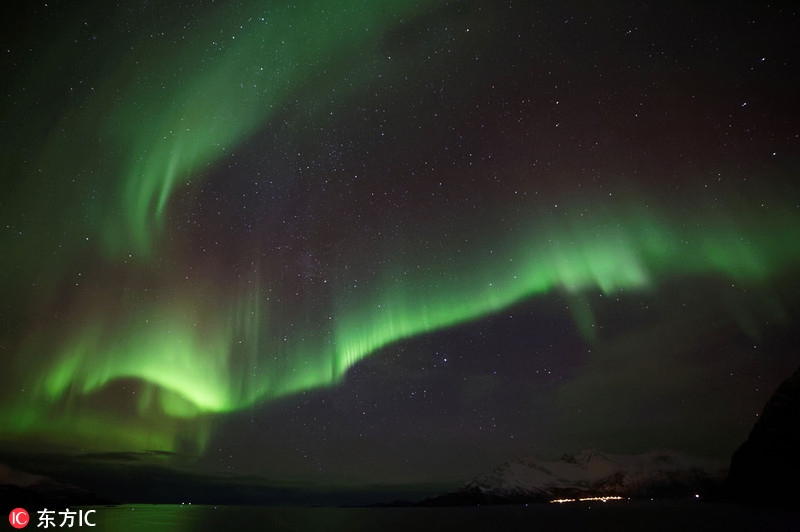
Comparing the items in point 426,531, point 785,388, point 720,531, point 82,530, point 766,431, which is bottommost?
point 720,531

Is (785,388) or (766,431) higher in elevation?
(785,388)

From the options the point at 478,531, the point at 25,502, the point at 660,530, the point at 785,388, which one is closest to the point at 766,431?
the point at 785,388

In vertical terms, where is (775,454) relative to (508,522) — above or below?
above

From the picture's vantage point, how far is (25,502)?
630ft

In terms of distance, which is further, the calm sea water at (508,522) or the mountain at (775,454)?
the mountain at (775,454)

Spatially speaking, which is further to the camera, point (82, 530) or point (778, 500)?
point (778, 500)

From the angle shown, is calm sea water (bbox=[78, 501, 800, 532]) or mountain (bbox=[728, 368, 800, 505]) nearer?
calm sea water (bbox=[78, 501, 800, 532])

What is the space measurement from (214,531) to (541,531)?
43794 millimetres

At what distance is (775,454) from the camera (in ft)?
393

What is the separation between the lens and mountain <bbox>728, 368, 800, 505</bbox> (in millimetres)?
114625

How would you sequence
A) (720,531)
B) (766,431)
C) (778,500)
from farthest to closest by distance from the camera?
(766,431)
(778,500)
(720,531)

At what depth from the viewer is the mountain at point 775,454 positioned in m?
115

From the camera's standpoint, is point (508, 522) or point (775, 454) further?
point (775, 454)

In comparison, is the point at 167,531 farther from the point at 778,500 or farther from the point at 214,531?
the point at 778,500
